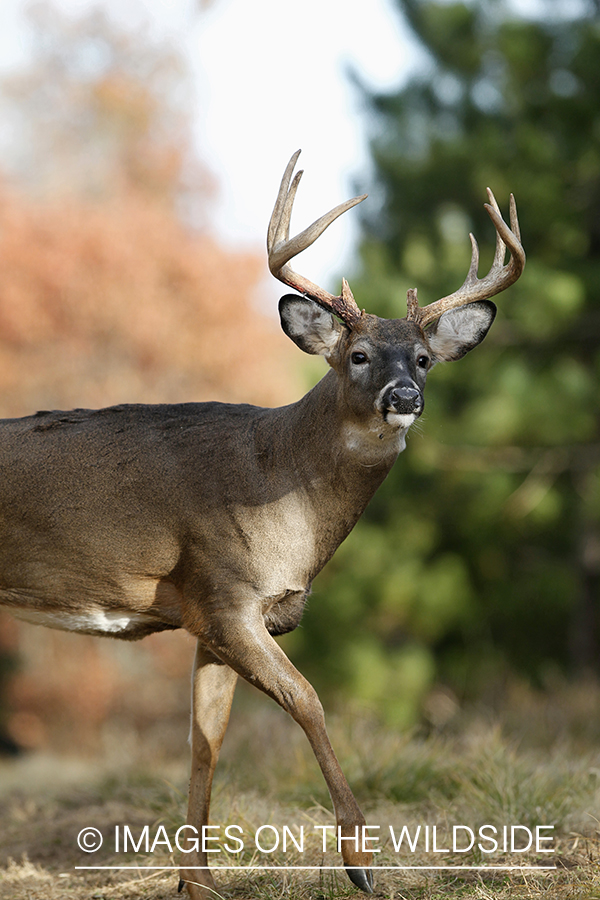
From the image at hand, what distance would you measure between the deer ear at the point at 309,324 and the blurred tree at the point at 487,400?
21.6ft

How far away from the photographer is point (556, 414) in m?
11.1

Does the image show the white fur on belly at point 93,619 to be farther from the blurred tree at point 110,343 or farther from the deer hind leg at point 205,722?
the blurred tree at point 110,343

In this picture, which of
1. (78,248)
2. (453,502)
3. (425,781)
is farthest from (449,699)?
(78,248)

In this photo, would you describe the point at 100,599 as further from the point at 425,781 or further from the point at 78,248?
Answer: the point at 78,248

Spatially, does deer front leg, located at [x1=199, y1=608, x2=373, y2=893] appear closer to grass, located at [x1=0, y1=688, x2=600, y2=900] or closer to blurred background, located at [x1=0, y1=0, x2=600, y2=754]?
grass, located at [x1=0, y1=688, x2=600, y2=900]

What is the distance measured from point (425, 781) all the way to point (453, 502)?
6.47m

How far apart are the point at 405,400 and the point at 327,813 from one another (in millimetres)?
2517

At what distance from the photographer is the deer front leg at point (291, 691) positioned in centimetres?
381

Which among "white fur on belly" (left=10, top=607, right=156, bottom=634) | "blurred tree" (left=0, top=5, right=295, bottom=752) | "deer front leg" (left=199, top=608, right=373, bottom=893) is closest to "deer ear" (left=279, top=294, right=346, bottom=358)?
"deer front leg" (left=199, top=608, right=373, bottom=893)

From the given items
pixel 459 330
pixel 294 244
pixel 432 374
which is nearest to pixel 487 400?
pixel 432 374

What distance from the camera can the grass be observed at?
4.13 metres

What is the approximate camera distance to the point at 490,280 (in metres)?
4.48

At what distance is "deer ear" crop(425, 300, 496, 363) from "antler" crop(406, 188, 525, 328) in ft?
0.13

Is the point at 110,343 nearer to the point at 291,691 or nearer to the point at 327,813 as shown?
the point at 327,813
